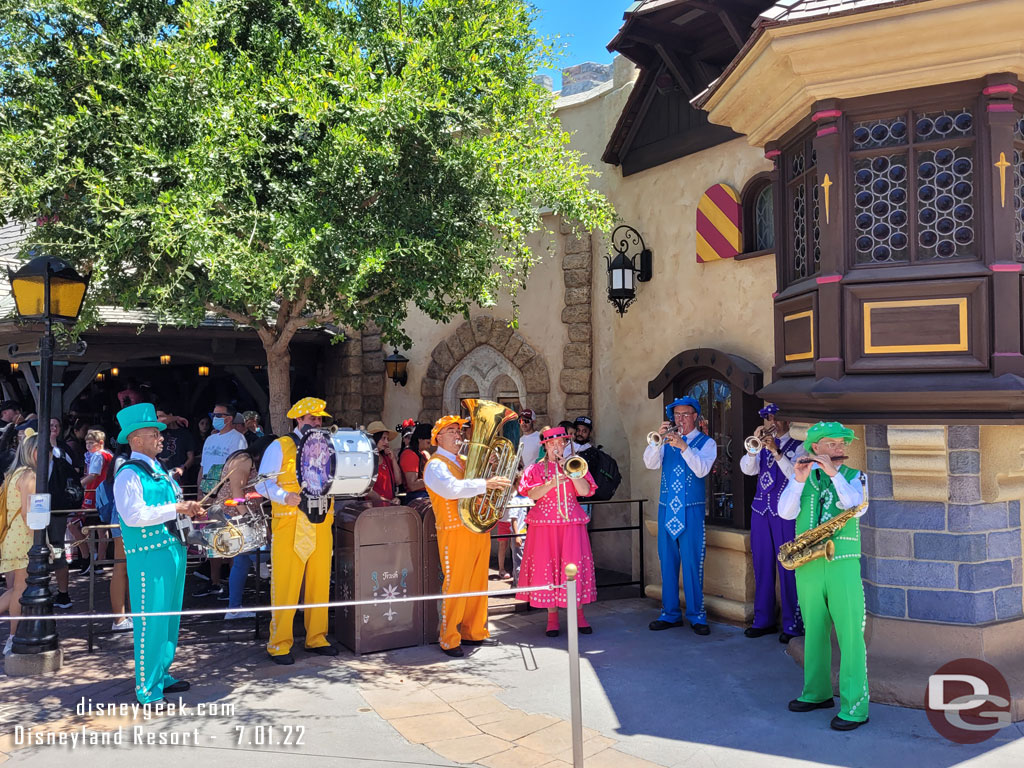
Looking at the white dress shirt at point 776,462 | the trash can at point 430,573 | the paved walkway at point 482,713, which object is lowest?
the paved walkway at point 482,713

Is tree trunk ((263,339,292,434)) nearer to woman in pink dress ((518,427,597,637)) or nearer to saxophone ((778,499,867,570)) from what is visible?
woman in pink dress ((518,427,597,637))

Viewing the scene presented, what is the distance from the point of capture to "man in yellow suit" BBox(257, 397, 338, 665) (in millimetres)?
6355

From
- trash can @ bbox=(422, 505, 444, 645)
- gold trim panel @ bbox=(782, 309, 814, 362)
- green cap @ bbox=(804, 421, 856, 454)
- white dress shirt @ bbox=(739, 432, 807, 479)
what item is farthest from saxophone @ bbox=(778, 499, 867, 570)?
trash can @ bbox=(422, 505, 444, 645)

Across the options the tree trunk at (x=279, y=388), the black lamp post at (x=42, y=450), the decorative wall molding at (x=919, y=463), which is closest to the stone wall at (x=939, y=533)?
the decorative wall molding at (x=919, y=463)

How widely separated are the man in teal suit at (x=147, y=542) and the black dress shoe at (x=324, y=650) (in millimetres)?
1319

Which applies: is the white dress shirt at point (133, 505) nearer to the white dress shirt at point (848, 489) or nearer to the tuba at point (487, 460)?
the tuba at point (487, 460)

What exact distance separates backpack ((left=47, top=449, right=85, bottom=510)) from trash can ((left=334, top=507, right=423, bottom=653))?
3.30 metres

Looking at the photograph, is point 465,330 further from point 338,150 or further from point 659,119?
point 338,150

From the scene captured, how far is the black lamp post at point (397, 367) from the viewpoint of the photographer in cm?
1248

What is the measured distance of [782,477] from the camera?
6.79m

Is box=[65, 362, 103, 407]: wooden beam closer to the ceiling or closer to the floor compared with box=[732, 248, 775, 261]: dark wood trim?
closer to the floor

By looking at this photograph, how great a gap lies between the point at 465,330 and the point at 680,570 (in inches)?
203

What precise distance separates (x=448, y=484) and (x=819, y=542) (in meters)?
2.75

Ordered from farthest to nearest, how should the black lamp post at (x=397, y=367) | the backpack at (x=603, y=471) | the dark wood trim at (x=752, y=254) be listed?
the black lamp post at (x=397, y=367)
the backpack at (x=603, y=471)
the dark wood trim at (x=752, y=254)
